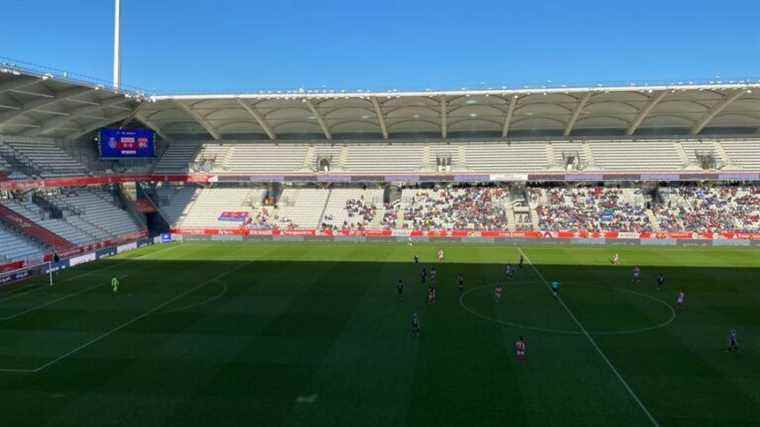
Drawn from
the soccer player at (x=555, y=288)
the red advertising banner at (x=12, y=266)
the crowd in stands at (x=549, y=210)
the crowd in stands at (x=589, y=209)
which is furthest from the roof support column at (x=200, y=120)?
the soccer player at (x=555, y=288)

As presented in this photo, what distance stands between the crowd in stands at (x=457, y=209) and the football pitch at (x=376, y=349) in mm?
20881

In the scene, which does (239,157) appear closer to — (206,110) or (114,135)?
(206,110)

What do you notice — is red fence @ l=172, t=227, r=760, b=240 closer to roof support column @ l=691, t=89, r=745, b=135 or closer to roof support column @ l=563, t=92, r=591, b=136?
roof support column @ l=691, t=89, r=745, b=135

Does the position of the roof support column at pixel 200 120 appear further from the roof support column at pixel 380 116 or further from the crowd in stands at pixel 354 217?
the roof support column at pixel 380 116

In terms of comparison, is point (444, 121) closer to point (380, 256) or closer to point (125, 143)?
point (380, 256)

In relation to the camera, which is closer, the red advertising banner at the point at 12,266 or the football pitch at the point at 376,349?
the football pitch at the point at 376,349

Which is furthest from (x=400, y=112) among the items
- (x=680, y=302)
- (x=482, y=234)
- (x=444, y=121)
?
(x=680, y=302)

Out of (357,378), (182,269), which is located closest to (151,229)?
(182,269)

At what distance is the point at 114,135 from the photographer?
59219 millimetres

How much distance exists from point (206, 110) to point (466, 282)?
141ft

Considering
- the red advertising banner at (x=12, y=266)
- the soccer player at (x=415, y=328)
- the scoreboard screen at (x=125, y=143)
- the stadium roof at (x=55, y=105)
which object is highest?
the stadium roof at (x=55, y=105)

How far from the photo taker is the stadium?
789 inches

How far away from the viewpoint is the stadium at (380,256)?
789 inches

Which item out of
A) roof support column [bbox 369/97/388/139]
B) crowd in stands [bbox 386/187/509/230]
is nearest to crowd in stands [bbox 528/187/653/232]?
crowd in stands [bbox 386/187/509/230]
